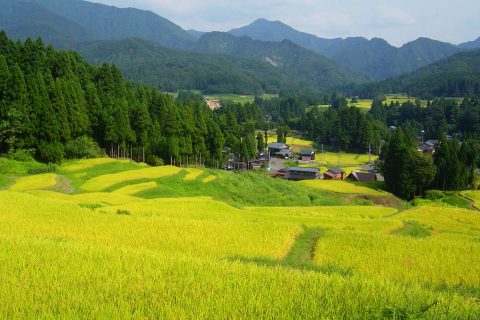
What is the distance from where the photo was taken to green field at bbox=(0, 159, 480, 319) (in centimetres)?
724

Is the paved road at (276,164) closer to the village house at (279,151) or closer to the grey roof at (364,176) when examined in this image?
the village house at (279,151)

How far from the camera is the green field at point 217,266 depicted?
724cm

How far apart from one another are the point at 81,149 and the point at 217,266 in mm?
39553

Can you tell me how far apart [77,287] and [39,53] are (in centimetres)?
5129

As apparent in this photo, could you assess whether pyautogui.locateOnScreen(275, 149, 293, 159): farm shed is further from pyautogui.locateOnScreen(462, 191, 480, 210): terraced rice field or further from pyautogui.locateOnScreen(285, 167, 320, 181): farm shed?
pyautogui.locateOnScreen(462, 191, 480, 210): terraced rice field

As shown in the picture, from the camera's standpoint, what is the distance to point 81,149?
45750mm

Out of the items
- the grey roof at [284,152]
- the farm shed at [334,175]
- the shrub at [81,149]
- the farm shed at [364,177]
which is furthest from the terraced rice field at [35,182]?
the grey roof at [284,152]

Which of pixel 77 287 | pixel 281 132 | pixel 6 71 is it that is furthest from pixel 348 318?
pixel 281 132

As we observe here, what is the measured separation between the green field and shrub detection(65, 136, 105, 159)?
672 inches

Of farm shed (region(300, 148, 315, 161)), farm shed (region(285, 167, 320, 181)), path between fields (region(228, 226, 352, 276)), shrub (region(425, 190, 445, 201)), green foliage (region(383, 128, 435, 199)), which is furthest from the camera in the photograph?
farm shed (region(300, 148, 315, 161))

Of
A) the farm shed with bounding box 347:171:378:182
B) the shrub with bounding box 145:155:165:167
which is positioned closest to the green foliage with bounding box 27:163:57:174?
the shrub with bounding box 145:155:165:167

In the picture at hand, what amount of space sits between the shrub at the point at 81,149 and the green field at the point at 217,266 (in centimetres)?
1707

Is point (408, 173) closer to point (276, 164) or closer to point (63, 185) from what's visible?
point (276, 164)

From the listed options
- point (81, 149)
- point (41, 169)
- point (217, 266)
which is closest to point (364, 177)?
point (81, 149)
